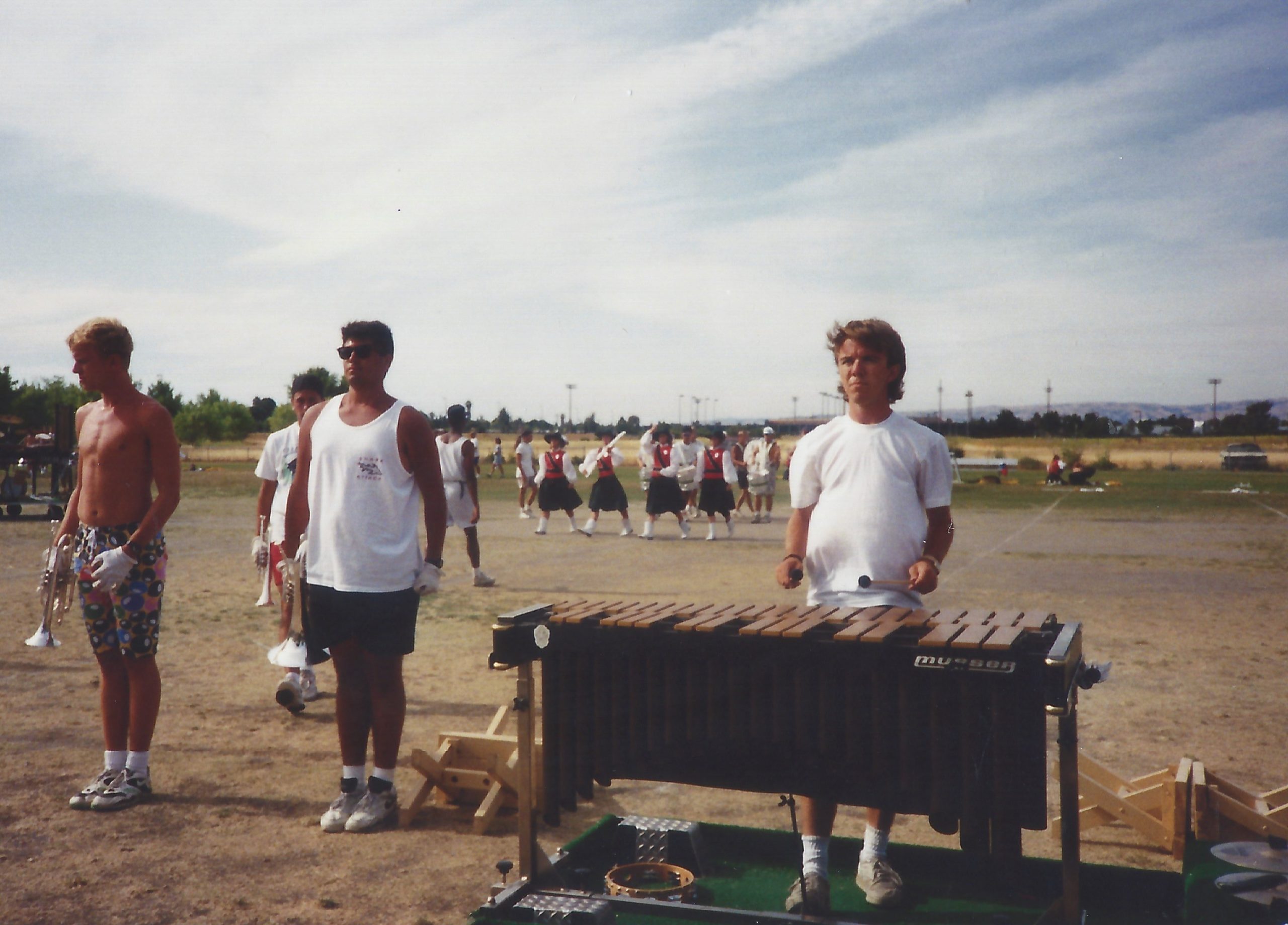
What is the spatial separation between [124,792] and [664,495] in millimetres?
13829

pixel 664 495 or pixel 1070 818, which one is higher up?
pixel 664 495

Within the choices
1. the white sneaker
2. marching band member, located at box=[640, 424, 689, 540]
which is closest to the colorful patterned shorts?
the white sneaker

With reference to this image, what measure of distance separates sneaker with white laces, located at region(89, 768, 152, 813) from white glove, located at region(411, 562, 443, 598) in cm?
159

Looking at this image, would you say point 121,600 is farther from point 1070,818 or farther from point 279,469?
point 1070,818

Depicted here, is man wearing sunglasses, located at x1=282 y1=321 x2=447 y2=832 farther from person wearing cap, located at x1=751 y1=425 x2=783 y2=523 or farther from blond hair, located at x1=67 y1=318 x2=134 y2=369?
person wearing cap, located at x1=751 y1=425 x2=783 y2=523

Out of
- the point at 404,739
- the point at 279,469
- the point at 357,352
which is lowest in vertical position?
the point at 404,739

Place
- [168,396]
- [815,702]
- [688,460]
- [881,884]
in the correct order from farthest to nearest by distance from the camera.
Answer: [168,396]
[688,460]
[881,884]
[815,702]

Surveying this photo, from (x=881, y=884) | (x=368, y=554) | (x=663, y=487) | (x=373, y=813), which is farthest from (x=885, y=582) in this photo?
(x=663, y=487)

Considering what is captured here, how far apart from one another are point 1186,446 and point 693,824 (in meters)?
81.0

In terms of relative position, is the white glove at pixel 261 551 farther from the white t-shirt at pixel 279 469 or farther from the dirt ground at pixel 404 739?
the dirt ground at pixel 404 739

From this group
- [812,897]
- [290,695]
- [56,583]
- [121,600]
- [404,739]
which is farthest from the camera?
[290,695]

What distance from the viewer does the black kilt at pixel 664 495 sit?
1825cm

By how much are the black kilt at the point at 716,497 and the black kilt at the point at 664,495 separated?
49 centimetres

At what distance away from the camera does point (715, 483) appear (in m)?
18.6
